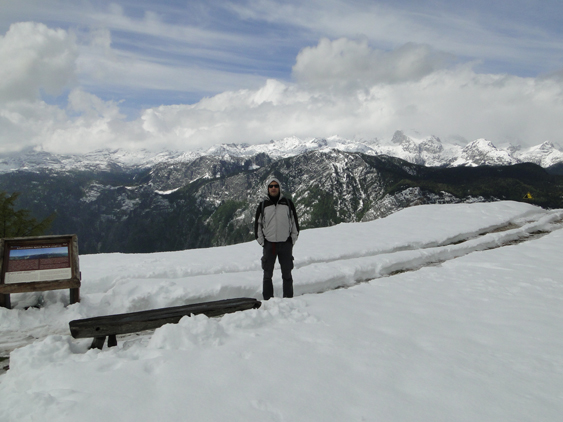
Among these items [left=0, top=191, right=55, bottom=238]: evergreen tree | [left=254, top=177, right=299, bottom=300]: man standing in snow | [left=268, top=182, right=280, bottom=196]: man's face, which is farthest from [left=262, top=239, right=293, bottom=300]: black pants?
[left=0, top=191, right=55, bottom=238]: evergreen tree

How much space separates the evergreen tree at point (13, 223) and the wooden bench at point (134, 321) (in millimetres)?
45298

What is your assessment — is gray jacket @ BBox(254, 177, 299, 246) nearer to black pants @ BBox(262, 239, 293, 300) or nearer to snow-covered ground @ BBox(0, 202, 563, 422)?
black pants @ BBox(262, 239, 293, 300)

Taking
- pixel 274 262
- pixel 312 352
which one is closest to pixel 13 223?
pixel 274 262

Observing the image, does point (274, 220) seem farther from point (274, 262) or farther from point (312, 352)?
point (312, 352)

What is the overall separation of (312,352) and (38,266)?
26.4 feet

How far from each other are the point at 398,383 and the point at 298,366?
167 cm

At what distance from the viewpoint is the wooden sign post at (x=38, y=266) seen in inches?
329

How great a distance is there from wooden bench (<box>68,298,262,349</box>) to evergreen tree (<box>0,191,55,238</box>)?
4530 centimetres

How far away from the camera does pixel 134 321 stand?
6.73 metres

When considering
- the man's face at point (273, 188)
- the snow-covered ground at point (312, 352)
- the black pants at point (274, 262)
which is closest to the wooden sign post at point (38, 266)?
the snow-covered ground at point (312, 352)

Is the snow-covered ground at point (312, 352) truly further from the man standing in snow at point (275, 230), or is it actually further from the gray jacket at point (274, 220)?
the gray jacket at point (274, 220)

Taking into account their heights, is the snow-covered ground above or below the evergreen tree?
below

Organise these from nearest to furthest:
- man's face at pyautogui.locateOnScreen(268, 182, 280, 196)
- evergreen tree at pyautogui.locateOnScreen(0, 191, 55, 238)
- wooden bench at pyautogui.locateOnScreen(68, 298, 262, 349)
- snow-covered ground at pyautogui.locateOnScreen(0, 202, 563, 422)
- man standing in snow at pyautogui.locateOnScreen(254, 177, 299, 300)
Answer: snow-covered ground at pyautogui.locateOnScreen(0, 202, 563, 422) → wooden bench at pyautogui.locateOnScreen(68, 298, 262, 349) → man's face at pyautogui.locateOnScreen(268, 182, 280, 196) → man standing in snow at pyautogui.locateOnScreen(254, 177, 299, 300) → evergreen tree at pyautogui.locateOnScreen(0, 191, 55, 238)

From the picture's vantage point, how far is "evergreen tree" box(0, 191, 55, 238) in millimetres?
40609
